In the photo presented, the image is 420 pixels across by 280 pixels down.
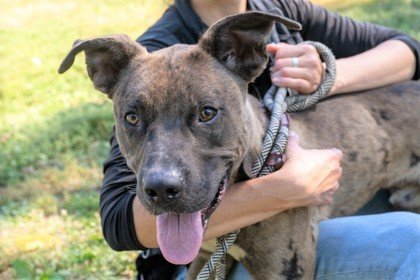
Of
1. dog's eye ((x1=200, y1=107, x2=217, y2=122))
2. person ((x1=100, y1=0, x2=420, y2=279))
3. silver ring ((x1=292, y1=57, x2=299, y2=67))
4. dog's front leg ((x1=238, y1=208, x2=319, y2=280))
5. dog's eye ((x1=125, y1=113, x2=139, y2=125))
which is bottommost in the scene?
dog's front leg ((x1=238, y1=208, x2=319, y2=280))

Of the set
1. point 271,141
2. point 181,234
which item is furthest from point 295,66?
point 181,234

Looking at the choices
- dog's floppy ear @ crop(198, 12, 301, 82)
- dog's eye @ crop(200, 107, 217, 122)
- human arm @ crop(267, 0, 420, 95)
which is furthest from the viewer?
human arm @ crop(267, 0, 420, 95)

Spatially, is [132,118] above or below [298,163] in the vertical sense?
above

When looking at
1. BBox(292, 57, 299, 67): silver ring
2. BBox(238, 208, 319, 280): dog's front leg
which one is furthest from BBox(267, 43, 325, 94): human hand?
BBox(238, 208, 319, 280): dog's front leg

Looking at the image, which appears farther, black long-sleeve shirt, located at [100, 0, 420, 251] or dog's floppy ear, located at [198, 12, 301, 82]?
black long-sleeve shirt, located at [100, 0, 420, 251]

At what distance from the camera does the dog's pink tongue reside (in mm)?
2764

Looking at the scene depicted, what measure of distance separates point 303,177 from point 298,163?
8 centimetres

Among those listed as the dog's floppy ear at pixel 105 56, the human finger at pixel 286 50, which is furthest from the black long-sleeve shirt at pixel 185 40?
the dog's floppy ear at pixel 105 56

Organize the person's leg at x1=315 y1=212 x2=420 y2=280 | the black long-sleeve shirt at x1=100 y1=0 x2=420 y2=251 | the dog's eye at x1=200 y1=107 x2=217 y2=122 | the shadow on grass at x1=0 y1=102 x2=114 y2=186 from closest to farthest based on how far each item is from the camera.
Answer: the dog's eye at x1=200 y1=107 x2=217 y2=122, the person's leg at x1=315 y1=212 x2=420 y2=280, the black long-sleeve shirt at x1=100 y1=0 x2=420 y2=251, the shadow on grass at x1=0 y1=102 x2=114 y2=186

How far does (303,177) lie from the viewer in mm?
3205

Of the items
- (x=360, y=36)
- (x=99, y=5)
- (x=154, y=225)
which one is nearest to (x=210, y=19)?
(x=360, y=36)

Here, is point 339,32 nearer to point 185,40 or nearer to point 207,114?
point 185,40

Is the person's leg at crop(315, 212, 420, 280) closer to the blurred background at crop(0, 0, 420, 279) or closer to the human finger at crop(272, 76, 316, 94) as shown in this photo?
the human finger at crop(272, 76, 316, 94)

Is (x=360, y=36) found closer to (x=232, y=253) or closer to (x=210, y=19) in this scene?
(x=210, y=19)
